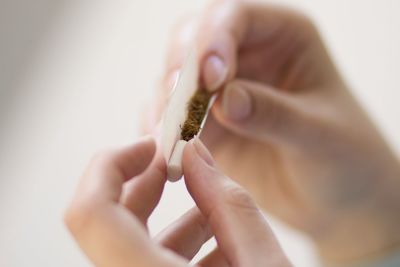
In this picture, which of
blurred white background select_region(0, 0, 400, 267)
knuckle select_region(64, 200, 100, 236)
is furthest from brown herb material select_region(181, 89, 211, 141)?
blurred white background select_region(0, 0, 400, 267)

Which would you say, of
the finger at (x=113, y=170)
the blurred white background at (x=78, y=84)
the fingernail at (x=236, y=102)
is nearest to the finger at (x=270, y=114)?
the fingernail at (x=236, y=102)

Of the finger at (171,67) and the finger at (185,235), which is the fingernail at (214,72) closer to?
the finger at (171,67)

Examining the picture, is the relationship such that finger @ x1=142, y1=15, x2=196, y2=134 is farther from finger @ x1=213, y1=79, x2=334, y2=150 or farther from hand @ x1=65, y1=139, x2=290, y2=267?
hand @ x1=65, y1=139, x2=290, y2=267

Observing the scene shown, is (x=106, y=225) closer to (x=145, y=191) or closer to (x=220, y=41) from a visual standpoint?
(x=145, y=191)

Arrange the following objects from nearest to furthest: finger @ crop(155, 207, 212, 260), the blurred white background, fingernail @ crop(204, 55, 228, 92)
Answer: finger @ crop(155, 207, 212, 260) < fingernail @ crop(204, 55, 228, 92) < the blurred white background

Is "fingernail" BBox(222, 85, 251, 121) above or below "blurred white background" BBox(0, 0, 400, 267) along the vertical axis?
above

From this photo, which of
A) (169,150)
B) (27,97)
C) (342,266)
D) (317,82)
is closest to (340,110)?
(317,82)
